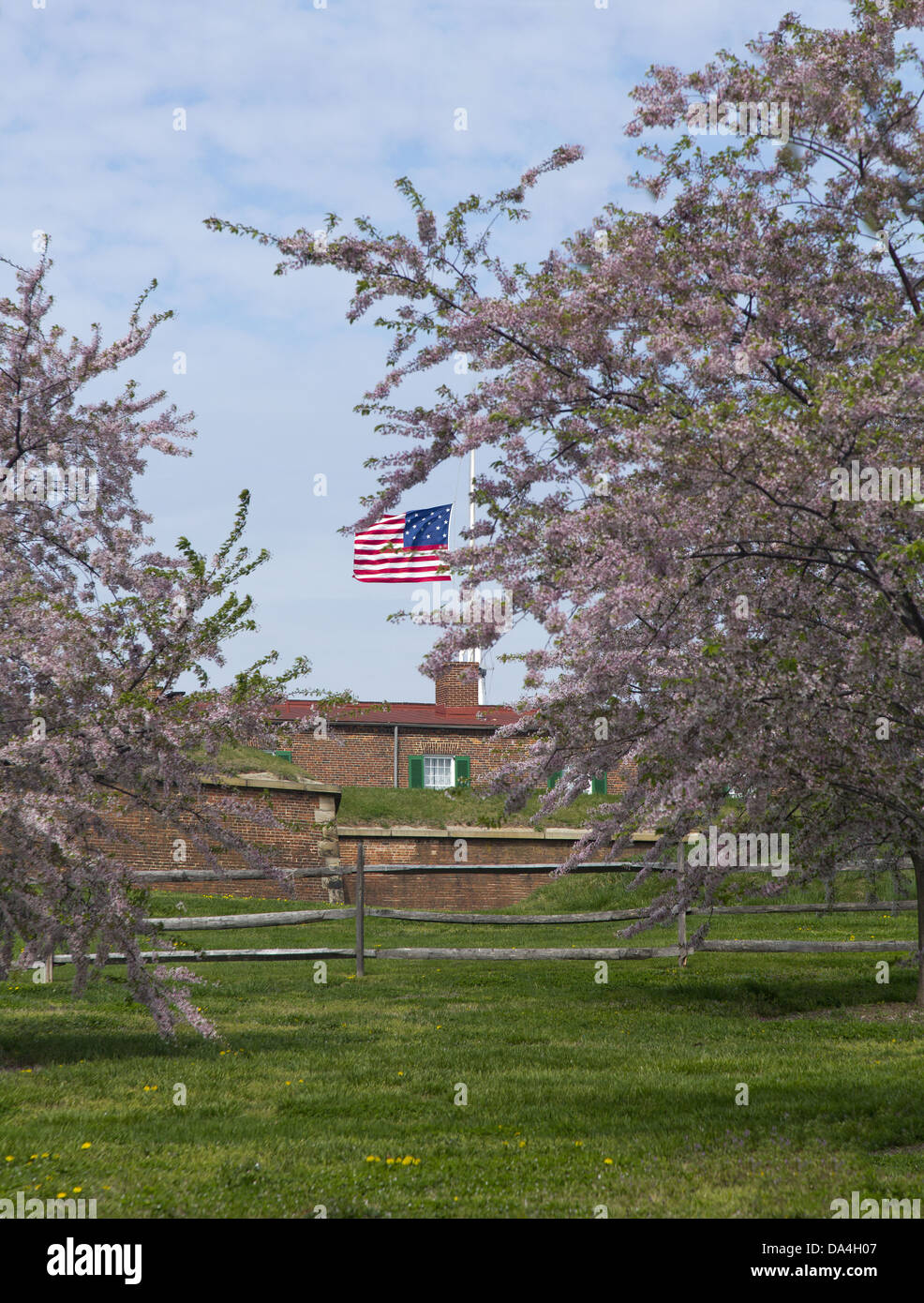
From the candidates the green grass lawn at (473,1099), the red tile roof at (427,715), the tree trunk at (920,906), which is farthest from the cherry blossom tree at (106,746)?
the red tile roof at (427,715)

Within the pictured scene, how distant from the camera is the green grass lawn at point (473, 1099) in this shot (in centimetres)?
587

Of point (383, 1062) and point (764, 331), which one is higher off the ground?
point (764, 331)

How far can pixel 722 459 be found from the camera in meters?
6.68

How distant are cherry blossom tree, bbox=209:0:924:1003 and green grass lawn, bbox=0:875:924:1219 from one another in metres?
1.90

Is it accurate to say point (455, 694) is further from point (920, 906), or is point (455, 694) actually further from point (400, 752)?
point (920, 906)

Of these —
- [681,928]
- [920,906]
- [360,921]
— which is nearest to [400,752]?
[360,921]

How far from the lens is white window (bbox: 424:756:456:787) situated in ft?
120

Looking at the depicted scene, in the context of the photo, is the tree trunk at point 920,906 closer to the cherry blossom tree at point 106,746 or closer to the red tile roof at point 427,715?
the cherry blossom tree at point 106,746

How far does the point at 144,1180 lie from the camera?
235 inches

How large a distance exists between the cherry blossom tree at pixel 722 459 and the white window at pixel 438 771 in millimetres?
23553

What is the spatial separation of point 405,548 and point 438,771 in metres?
15.5
